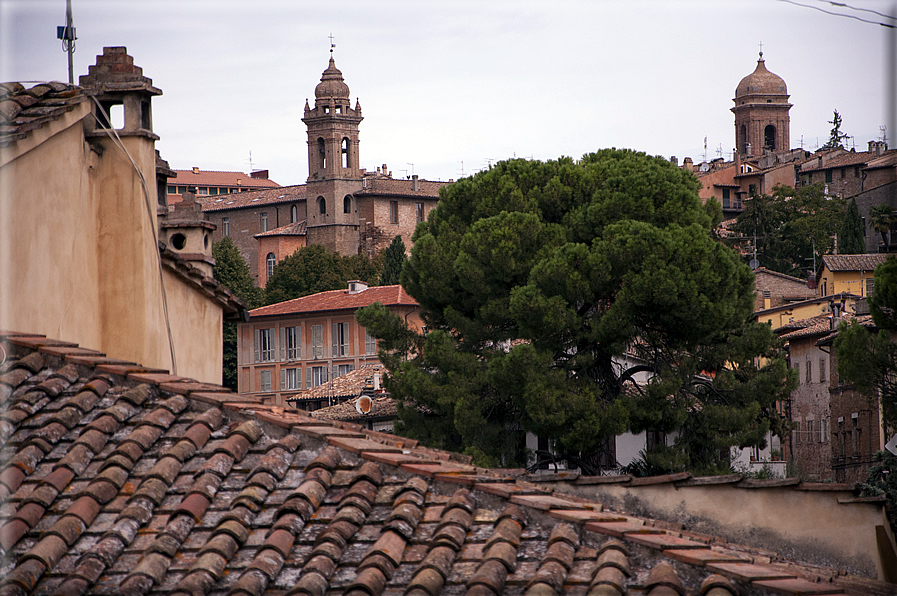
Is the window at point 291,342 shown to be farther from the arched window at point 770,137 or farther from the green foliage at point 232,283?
the arched window at point 770,137

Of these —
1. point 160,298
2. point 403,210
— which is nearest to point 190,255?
point 160,298

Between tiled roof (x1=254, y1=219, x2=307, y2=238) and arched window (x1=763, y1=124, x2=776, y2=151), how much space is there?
4988 centimetres

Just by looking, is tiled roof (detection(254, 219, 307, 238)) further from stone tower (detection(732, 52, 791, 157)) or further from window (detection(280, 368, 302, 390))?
stone tower (detection(732, 52, 791, 157))

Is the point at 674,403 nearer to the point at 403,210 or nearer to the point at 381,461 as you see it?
the point at 381,461

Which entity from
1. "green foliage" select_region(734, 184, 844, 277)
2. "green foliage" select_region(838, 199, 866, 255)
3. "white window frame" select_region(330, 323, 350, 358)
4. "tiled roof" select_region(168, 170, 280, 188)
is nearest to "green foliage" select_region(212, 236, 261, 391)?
"white window frame" select_region(330, 323, 350, 358)

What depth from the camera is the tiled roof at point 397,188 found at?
108688 mm

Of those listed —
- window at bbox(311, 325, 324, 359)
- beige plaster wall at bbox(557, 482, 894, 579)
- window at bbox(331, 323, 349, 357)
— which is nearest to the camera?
beige plaster wall at bbox(557, 482, 894, 579)

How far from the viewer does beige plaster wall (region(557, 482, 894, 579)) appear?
972 centimetres

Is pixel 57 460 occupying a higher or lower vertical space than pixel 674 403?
higher

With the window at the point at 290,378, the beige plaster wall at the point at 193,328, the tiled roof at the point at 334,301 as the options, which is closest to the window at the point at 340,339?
the tiled roof at the point at 334,301

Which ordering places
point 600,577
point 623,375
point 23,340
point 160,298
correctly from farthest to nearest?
point 623,375, point 160,298, point 23,340, point 600,577

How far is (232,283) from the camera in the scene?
80688 millimetres

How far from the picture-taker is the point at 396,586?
5094 millimetres

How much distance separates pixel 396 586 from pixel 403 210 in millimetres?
104090
